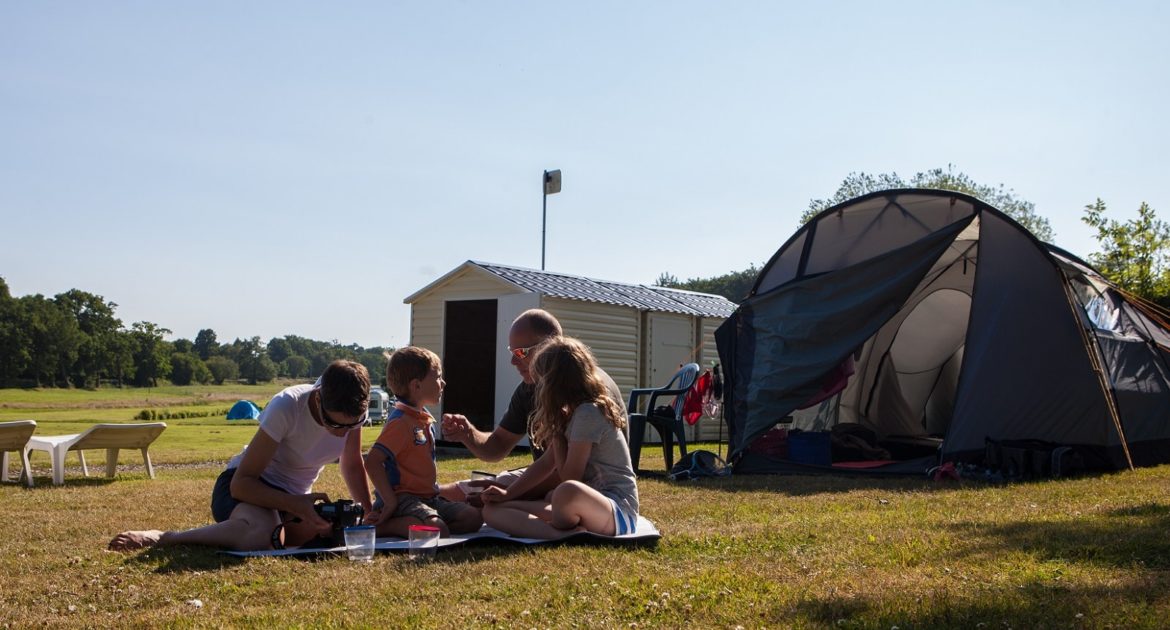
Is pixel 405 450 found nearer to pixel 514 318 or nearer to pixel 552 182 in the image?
pixel 514 318

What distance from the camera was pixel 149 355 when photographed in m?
76.9

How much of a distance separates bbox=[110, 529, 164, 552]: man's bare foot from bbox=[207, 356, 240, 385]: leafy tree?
84982mm

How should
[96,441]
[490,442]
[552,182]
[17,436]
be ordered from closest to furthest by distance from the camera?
[490,442] < [17,436] < [96,441] < [552,182]

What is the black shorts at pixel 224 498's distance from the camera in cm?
473

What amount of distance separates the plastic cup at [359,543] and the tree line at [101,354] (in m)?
51.7

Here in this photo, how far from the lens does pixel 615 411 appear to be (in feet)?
15.3

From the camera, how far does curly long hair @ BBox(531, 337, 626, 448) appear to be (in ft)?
15.2

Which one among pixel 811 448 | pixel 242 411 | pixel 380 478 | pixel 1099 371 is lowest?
pixel 242 411

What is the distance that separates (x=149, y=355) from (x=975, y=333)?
78360mm

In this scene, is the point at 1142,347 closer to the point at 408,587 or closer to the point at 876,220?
the point at 876,220

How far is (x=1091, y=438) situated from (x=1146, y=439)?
1069mm

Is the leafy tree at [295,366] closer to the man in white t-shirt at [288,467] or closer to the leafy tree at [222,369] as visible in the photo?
the leafy tree at [222,369]

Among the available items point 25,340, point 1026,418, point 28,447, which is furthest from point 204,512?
point 25,340

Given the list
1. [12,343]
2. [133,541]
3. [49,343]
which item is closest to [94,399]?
[12,343]
